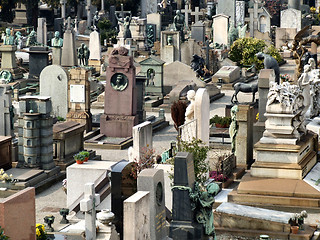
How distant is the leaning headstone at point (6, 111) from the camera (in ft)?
75.8

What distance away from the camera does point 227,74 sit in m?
36.8

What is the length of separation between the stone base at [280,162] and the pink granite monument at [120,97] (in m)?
6.82

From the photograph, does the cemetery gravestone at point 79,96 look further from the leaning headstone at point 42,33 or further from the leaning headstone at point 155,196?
the leaning headstone at point 42,33

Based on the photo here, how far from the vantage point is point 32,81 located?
35.8 meters

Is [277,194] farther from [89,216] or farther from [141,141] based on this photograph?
[89,216]

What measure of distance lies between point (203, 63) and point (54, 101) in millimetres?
10773

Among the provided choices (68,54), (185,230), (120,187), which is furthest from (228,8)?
(185,230)

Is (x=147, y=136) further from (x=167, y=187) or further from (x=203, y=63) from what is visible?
(x=203, y=63)

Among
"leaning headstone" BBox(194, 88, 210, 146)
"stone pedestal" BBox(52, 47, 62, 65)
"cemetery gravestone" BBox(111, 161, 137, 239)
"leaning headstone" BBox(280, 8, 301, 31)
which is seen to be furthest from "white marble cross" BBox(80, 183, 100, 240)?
"leaning headstone" BBox(280, 8, 301, 31)

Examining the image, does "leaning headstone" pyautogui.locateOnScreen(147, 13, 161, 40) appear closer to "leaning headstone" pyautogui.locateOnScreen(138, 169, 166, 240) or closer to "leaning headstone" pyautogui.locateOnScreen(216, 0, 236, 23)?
"leaning headstone" pyautogui.locateOnScreen(216, 0, 236, 23)

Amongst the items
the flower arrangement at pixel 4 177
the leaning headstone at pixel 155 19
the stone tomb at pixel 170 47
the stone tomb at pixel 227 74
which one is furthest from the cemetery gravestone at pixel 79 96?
the leaning headstone at pixel 155 19

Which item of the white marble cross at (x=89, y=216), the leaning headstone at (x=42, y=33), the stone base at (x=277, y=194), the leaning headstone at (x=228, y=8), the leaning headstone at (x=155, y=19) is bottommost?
the stone base at (x=277, y=194)

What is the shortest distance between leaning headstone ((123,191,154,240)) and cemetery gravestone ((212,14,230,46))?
3306cm

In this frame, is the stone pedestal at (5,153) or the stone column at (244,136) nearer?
the stone pedestal at (5,153)
